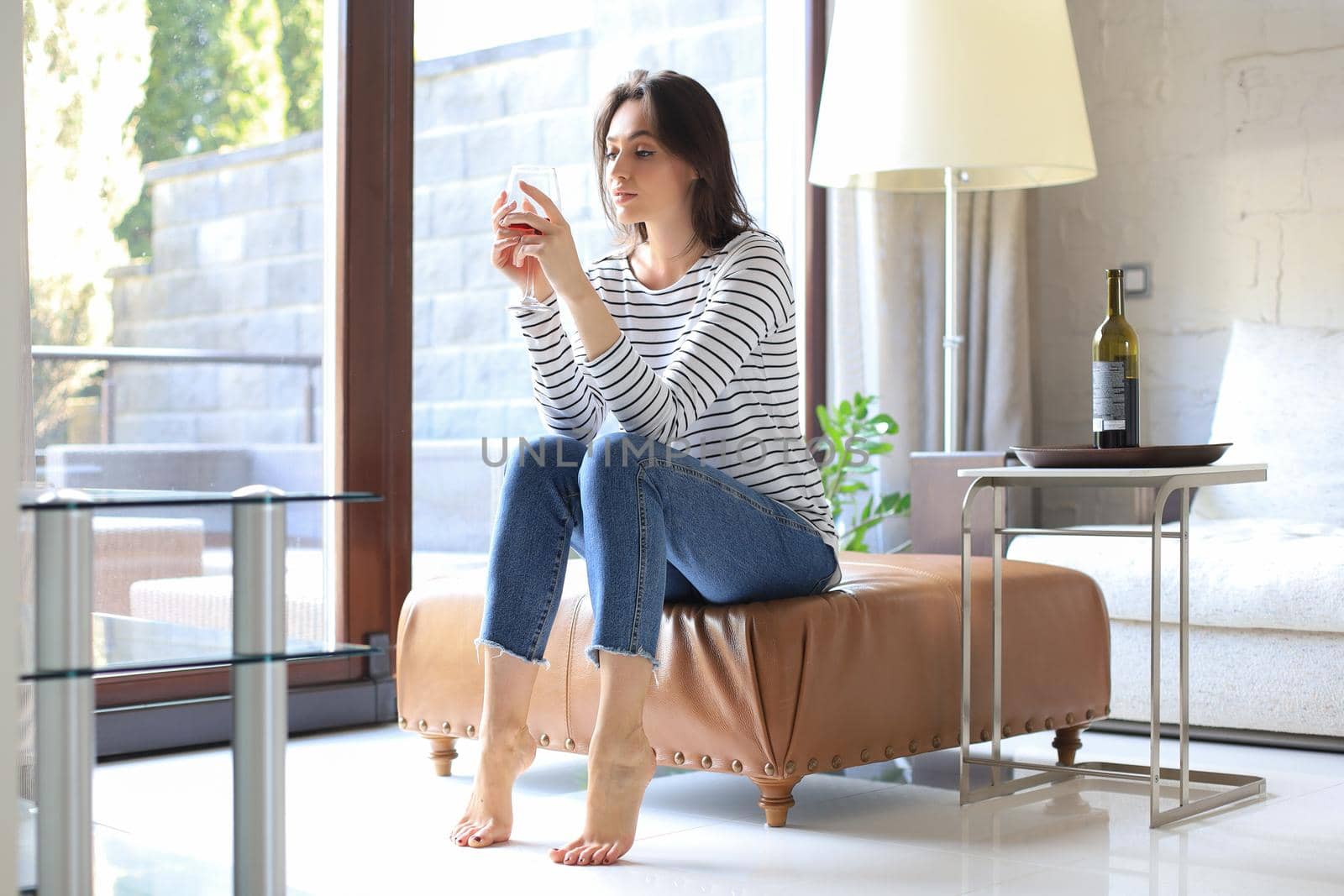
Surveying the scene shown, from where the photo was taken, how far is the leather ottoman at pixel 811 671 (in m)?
2.04

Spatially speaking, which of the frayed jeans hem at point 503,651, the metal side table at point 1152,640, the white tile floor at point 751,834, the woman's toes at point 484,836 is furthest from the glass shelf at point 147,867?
the metal side table at point 1152,640

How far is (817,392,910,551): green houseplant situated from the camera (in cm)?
376

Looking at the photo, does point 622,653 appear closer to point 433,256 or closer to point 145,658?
point 145,658

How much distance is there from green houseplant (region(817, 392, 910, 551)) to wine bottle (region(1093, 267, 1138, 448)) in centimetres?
149

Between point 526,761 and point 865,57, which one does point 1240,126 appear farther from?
point 526,761

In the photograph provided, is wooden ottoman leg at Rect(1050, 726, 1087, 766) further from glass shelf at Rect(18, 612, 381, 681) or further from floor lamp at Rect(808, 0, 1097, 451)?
glass shelf at Rect(18, 612, 381, 681)

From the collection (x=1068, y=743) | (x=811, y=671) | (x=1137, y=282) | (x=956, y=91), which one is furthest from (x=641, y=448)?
(x=1137, y=282)

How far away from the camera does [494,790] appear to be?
199 centimetres

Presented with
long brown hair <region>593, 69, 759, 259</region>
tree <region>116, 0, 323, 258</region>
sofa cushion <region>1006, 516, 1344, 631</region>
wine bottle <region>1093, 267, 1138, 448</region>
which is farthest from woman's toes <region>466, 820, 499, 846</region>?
tree <region>116, 0, 323, 258</region>

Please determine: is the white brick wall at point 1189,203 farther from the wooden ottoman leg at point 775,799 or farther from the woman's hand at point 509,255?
the woman's hand at point 509,255

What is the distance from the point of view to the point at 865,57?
11.5ft

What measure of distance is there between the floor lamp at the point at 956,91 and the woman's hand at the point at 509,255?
61.6 inches

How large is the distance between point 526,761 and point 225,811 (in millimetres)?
524

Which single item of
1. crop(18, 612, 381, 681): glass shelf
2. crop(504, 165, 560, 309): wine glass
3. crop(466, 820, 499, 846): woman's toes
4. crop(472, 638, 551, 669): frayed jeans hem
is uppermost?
crop(504, 165, 560, 309): wine glass
